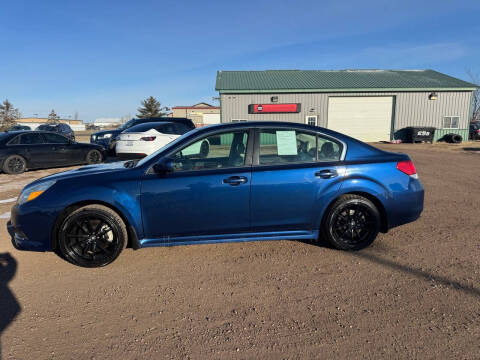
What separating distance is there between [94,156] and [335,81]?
19.7 m

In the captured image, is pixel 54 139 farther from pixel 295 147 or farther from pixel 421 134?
pixel 421 134

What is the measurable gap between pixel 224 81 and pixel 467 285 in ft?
76.2

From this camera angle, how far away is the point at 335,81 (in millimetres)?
23812

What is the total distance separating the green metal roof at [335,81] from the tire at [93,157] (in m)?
13.3

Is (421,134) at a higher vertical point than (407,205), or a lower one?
higher

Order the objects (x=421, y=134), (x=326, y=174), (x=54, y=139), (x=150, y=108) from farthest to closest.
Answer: (x=150, y=108), (x=421, y=134), (x=54, y=139), (x=326, y=174)

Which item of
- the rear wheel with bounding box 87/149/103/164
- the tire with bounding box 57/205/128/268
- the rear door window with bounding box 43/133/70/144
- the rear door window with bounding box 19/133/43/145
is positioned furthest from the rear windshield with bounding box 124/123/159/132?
the tire with bounding box 57/205/128/268

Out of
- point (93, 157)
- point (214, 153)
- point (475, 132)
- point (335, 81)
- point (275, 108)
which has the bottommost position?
point (93, 157)

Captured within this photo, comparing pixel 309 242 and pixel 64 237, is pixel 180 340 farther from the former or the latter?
pixel 309 242

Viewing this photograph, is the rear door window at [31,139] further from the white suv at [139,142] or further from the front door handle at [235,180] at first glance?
the front door handle at [235,180]

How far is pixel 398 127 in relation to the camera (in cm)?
2283

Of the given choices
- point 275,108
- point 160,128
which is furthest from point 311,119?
point 160,128

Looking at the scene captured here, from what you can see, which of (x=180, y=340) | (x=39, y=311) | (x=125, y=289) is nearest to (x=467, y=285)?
(x=180, y=340)

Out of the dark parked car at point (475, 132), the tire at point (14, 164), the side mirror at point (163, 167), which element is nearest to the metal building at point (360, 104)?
the dark parked car at point (475, 132)
